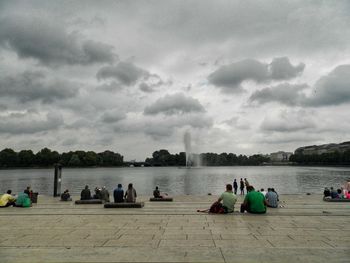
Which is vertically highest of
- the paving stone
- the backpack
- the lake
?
the backpack

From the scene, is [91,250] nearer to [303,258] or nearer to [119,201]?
[303,258]

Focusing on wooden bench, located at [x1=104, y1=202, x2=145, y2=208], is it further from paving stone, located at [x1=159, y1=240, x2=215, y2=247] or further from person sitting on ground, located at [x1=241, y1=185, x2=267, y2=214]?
paving stone, located at [x1=159, y1=240, x2=215, y2=247]

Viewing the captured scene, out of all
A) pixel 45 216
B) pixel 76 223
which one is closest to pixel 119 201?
pixel 45 216

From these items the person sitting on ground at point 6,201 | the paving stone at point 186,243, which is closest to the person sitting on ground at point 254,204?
the paving stone at point 186,243

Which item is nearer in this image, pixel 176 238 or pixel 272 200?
pixel 176 238

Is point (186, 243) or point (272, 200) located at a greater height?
point (272, 200)

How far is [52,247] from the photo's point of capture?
9.89 m

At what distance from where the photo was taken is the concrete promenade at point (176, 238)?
886 centimetres

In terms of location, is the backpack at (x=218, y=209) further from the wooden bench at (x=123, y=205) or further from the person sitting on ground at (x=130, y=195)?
the person sitting on ground at (x=130, y=195)

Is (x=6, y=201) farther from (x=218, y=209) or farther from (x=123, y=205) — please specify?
(x=218, y=209)

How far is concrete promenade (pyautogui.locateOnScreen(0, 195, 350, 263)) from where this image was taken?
8.86 metres

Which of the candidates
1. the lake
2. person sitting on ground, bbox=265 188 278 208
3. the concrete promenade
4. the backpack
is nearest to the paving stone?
the concrete promenade

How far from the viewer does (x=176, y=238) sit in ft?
36.1

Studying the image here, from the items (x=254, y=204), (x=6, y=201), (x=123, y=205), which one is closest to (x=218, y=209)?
(x=254, y=204)
